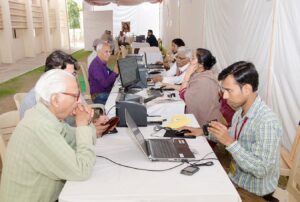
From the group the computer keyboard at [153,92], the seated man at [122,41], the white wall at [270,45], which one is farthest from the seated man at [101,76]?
the seated man at [122,41]

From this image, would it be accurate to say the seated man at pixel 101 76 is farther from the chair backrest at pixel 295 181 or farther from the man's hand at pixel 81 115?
the chair backrest at pixel 295 181

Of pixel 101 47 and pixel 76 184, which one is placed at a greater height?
pixel 101 47

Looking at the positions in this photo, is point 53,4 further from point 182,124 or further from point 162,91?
point 182,124

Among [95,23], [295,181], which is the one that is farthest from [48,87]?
[95,23]

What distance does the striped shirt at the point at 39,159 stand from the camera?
4.11 ft

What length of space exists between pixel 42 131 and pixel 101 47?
9.61 ft

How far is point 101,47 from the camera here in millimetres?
4043

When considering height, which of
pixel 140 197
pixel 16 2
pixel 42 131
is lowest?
pixel 140 197

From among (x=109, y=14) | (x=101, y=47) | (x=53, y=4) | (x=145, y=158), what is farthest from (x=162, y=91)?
(x=53, y=4)

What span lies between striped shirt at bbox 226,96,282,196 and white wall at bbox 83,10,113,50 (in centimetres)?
1605

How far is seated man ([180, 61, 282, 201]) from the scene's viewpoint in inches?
61.4

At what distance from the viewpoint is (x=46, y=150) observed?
1.25 metres

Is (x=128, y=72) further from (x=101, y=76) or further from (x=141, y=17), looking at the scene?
(x=141, y=17)

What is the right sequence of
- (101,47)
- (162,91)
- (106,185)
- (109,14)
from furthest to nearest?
(109,14), (101,47), (162,91), (106,185)
